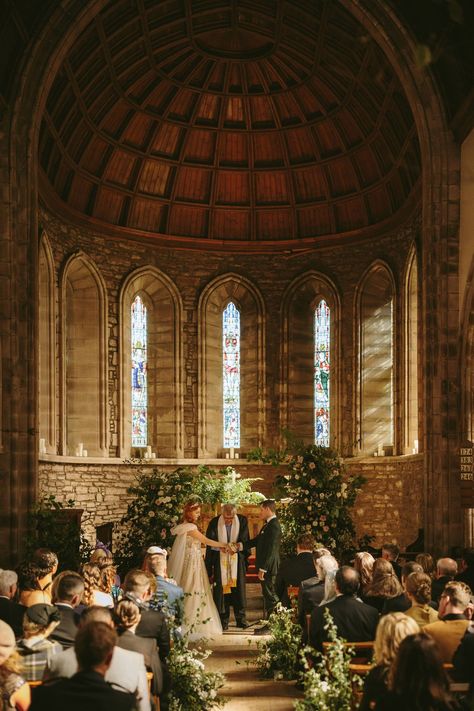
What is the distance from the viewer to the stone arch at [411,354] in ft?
59.0

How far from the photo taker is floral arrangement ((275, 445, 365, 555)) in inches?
551

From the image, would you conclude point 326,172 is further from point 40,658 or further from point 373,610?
point 40,658

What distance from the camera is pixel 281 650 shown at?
899 cm

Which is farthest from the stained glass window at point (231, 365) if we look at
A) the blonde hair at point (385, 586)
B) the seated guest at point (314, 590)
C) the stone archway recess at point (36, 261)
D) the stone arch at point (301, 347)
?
the blonde hair at point (385, 586)

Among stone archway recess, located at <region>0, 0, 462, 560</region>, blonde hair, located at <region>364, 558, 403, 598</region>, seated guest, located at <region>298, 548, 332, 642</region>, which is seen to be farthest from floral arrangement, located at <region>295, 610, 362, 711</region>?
stone archway recess, located at <region>0, 0, 462, 560</region>

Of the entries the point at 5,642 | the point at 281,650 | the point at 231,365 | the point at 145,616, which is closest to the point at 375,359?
the point at 231,365

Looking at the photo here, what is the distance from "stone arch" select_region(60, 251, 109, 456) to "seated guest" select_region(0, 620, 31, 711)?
46.2 ft

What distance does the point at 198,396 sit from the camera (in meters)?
19.9

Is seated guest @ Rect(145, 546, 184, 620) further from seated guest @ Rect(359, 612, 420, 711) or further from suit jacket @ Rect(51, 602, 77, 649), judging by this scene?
seated guest @ Rect(359, 612, 420, 711)

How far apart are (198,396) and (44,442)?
12.8 ft

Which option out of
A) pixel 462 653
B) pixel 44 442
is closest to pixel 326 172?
pixel 44 442

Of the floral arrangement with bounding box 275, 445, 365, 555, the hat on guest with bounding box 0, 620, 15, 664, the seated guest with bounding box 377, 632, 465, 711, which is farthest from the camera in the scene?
the floral arrangement with bounding box 275, 445, 365, 555

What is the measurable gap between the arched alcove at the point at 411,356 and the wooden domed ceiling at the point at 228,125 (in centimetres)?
135

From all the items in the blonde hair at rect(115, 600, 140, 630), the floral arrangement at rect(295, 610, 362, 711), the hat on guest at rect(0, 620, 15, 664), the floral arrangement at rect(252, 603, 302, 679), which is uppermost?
the hat on guest at rect(0, 620, 15, 664)
